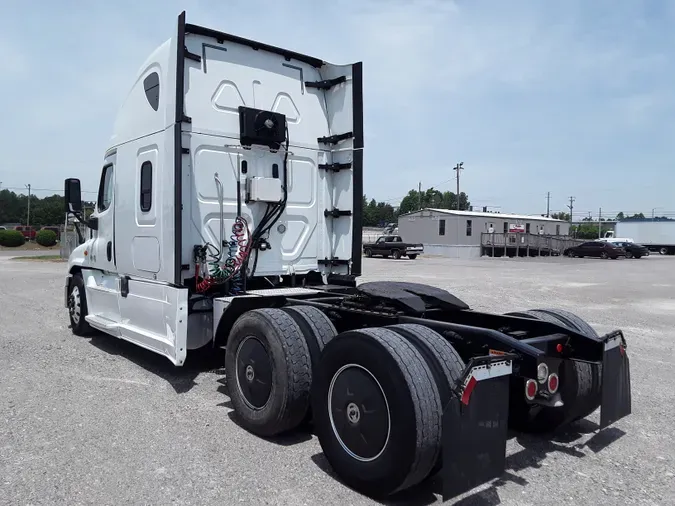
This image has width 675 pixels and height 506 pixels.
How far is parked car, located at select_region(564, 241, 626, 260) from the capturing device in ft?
141

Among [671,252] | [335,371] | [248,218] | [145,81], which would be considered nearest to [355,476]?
[335,371]

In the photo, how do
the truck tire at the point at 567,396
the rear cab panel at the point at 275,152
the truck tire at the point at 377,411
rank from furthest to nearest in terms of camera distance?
the rear cab panel at the point at 275,152 → the truck tire at the point at 567,396 → the truck tire at the point at 377,411

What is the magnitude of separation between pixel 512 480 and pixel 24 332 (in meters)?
8.04

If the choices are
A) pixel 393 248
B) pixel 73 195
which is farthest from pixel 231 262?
pixel 393 248

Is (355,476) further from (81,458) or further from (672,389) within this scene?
(672,389)

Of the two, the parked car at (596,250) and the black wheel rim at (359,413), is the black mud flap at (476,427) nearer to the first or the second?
the black wheel rim at (359,413)

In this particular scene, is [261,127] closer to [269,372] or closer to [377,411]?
[269,372]

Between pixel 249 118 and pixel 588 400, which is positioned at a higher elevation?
pixel 249 118

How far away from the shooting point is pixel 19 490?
3584 millimetres

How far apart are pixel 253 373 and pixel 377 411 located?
5.20 feet

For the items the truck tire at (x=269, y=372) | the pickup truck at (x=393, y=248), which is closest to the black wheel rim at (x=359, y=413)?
the truck tire at (x=269, y=372)

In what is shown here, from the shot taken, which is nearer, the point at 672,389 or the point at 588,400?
the point at 588,400

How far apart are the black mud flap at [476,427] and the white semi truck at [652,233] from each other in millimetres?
55786

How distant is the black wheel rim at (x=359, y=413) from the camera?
3.44 meters
